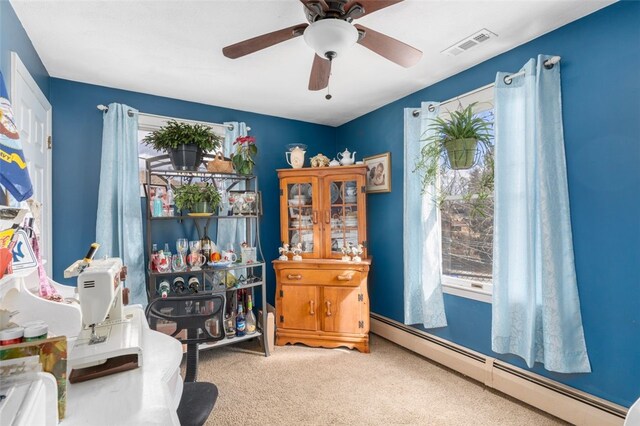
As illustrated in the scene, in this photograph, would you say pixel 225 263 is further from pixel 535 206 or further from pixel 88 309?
pixel 535 206

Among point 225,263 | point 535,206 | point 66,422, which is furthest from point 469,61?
point 66,422

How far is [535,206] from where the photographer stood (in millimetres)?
1941

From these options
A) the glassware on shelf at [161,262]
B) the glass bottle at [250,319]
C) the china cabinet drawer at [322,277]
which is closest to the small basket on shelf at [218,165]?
the glassware on shelf at [161,262]

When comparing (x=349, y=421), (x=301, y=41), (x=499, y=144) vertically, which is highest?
(x=301, y=41)

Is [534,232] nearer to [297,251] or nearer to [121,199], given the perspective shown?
[297,251]

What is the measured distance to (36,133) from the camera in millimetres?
2082

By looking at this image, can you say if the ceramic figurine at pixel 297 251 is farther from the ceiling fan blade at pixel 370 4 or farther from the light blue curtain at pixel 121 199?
the ceiling fan blade at pixel 370 4

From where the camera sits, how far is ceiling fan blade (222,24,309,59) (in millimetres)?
1476

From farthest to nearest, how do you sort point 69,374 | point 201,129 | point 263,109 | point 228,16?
point 263,109, point 201,129, point 228,16, point 69,374

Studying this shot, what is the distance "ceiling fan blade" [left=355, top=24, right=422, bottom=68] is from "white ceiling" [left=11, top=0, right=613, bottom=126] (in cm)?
23

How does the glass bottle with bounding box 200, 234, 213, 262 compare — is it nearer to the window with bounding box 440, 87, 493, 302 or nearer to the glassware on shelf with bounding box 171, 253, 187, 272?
the glassware on shelf with bounding box 171, 253, 187, 272

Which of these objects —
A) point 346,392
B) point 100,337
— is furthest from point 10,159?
point 346,392

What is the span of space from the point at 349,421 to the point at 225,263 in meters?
1.54

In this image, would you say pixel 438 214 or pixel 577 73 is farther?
pixel 438 214
